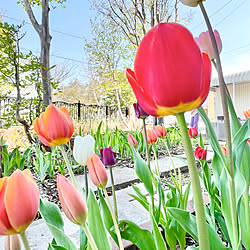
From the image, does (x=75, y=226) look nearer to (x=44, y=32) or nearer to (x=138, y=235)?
(x=138, y=235)

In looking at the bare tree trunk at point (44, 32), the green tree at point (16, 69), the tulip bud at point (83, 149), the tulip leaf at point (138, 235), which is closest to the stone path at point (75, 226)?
the tulip leaf at point (138, 235)

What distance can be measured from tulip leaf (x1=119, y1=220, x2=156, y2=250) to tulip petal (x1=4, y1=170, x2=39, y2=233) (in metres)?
0.31

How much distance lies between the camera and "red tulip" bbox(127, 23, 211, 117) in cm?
16

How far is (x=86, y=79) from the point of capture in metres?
12.4

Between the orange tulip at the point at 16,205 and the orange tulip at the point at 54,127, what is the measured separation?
0.56 feet

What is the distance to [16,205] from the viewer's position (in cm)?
19

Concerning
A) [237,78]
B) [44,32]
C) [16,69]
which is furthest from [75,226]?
[237,78]

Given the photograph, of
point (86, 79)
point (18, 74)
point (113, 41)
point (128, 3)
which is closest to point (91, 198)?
point (18, 74)

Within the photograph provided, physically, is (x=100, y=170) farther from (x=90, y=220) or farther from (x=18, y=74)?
(x=18, y=74)

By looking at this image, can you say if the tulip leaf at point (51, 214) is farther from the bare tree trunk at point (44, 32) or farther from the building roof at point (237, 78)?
the building roof at point (237, 78)

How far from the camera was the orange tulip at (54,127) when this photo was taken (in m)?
0.36

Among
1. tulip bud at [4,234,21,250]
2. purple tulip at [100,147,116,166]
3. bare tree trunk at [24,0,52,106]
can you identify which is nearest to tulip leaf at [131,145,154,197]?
purple tulip at [100,147,116,166]

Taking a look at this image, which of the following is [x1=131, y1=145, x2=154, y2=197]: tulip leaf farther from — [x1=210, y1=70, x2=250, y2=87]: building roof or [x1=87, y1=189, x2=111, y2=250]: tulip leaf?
[x1=210, y1=70, x2=250, y2=87]: building roof

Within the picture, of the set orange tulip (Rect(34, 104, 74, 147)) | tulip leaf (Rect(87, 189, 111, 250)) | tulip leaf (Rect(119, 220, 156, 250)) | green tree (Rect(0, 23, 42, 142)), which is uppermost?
green tree (Rect(0, 23, 42, 142))
